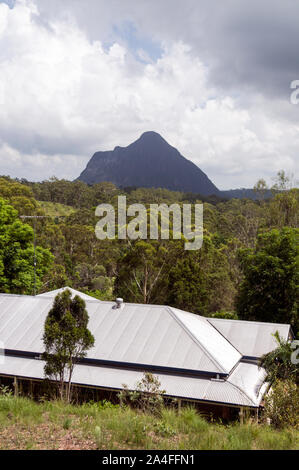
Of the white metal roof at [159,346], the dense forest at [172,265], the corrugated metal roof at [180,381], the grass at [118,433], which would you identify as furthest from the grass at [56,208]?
the grass at [118,433]

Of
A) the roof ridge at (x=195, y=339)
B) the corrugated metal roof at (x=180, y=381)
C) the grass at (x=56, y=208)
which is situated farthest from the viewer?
the grass at (x=56, y=208)

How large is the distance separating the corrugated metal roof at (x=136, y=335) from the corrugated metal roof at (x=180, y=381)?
1.23 ft

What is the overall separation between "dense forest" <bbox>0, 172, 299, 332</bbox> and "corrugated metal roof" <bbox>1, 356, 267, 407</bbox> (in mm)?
6874

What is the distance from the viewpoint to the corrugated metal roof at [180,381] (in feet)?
32.9

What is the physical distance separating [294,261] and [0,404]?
1493cm

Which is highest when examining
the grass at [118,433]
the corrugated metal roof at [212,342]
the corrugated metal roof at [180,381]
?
the grass at [118,433]

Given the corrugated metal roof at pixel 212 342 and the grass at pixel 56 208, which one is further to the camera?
the grass at pixel 56 208

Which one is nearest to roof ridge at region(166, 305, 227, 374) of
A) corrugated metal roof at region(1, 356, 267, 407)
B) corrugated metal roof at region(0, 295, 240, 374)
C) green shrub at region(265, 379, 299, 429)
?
corrugated metal roof at region(0, 295, 240, 374)

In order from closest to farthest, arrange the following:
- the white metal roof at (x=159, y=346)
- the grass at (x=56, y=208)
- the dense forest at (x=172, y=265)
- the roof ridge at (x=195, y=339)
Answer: the white metal roof at (x=159, y=346)
the roof ridge at (x=195, y=339)
the dense forest at (x=172, y=265)
the grass at (x=56, y=208)

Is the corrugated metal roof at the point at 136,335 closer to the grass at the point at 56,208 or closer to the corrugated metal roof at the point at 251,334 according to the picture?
the corrugated metal roof at the point at 251,334

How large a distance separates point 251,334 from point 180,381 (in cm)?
485

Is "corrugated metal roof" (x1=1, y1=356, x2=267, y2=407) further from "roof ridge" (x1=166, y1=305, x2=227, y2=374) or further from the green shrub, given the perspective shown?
the green shrub

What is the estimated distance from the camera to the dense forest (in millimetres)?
18875

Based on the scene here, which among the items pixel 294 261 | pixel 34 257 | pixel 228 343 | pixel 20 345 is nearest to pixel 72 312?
pixel 20 345
